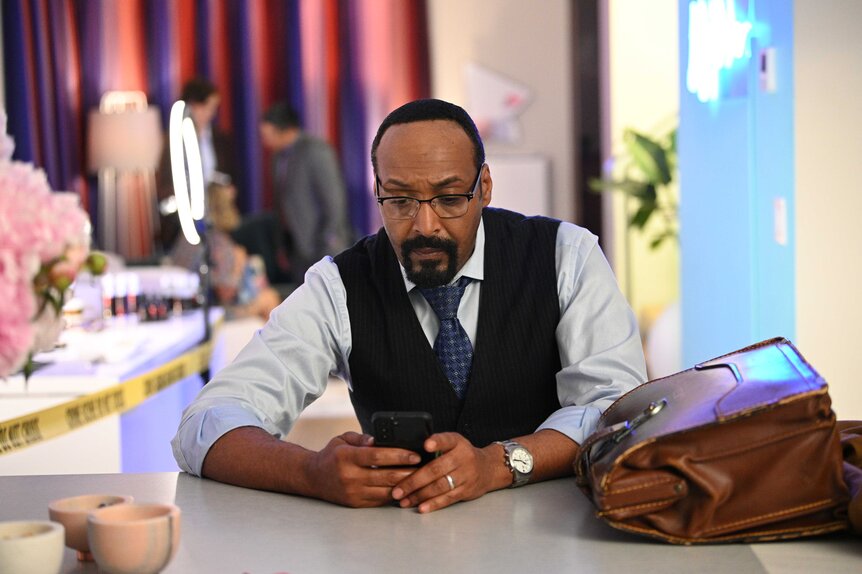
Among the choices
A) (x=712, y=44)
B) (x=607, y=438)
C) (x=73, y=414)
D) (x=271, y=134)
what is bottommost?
(x=73, y=414)

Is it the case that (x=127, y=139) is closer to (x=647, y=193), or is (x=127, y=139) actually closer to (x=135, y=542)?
(x=647, y=193)

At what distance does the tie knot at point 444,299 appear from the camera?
2.10 meters

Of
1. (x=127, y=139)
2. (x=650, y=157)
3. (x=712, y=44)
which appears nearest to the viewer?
(x=712, y=44)

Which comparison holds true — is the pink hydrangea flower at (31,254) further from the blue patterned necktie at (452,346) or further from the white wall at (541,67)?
the white wall at (541,67)

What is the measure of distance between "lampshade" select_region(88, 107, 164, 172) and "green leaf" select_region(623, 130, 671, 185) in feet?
10.4

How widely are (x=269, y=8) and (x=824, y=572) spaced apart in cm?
774

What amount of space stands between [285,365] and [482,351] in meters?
0.35

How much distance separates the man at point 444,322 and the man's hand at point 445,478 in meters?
0.27

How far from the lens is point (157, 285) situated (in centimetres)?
509

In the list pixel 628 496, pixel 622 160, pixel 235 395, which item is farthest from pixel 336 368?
pixel 622 160

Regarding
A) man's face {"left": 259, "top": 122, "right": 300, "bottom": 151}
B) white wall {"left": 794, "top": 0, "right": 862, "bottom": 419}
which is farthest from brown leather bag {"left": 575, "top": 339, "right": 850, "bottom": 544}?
man's face {"left": 259, "top": 122, "right": 300, "bottom": 151}

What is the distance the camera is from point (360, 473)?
158 cm

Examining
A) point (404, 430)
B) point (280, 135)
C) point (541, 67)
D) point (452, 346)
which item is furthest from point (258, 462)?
point (541, 67)

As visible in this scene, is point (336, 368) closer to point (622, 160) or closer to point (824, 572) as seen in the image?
point (824, 572)
